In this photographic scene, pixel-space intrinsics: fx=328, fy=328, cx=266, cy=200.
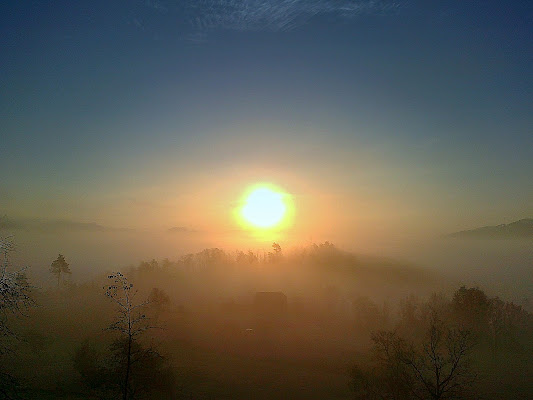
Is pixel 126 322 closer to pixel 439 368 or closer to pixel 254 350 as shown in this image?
pixel 439 368

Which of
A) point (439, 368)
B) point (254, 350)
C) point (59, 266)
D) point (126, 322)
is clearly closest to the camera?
point (126, 322)

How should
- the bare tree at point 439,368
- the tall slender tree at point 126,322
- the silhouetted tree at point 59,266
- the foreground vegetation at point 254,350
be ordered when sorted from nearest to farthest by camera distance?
the tall slender tree at point 126,322 → the bare tree at point 439,368 → the foreground vegetation at point 254,350 → the silhouetted tree at point 59,266

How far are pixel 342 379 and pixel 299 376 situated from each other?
26.2 ft

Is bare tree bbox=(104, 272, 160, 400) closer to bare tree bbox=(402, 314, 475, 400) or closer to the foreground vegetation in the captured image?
the foreground vegetation

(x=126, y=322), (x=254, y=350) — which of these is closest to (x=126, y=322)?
(x=126, y=322)

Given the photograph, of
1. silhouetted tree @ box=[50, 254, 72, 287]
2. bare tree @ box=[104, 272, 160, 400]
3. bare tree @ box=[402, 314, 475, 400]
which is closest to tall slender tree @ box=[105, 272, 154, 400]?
bare tree @ box=[104, 272, 160, 400]

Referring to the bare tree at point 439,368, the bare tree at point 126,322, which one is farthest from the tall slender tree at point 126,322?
the bare tree at point 439,368

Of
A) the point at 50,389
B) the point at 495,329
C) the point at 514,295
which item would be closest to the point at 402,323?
the point at 495,329

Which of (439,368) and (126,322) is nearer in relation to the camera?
(126,322)

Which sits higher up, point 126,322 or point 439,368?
point 126,322

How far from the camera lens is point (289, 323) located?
368 feet

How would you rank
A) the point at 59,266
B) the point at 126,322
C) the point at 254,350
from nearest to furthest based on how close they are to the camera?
1. the point at 126,322
2. the point at 254,350
3. the point at 59,266

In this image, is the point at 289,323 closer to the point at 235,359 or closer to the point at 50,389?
the point at 235,359

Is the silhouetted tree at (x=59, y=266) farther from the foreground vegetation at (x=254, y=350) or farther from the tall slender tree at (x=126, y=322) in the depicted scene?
the tall slender tree at (x=126, y=322)
